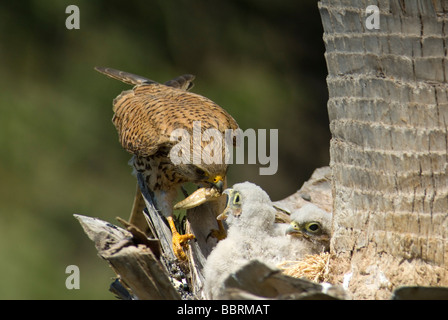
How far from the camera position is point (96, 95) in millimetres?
6203

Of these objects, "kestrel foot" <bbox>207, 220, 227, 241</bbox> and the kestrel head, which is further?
"kestrel foot" <bbox>207, 220, 227, 241</bbox>

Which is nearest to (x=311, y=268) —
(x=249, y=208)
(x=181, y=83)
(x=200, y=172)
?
(x=249, y=208)

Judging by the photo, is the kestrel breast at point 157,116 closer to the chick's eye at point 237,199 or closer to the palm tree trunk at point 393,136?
the chick's eye at point 237,199

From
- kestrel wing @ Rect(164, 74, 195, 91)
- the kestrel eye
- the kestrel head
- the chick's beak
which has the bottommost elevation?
the chick's beak

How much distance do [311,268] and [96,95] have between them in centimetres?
372

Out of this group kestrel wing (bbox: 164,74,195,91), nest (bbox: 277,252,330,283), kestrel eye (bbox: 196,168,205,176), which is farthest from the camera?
kestrel wing (bbox: 164,74,195,91)

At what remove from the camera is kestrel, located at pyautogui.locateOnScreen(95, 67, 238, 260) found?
3.51 m

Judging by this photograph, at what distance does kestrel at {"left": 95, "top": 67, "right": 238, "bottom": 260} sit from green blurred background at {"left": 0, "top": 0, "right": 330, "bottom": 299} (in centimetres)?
199

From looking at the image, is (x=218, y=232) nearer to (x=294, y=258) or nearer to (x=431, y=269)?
(x=294, y=258)

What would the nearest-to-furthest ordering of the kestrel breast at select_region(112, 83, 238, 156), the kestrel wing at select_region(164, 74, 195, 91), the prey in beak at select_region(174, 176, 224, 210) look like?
the prey in beak at select_region(174, 176, 224, 210) < the kestrel breast at select_region(112, 83, 238, 156) < the kestrel wing at select_region(164, 74, 195, 91)

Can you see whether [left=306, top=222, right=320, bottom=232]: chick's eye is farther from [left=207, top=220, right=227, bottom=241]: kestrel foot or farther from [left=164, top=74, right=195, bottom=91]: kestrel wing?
[left=164, top=74, right=195, bottom=91]: kestrel wing

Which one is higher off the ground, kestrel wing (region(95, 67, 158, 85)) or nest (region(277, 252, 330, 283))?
kestrel wing (region(95, 67, 158, 85))

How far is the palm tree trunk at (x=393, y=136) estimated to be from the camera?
8.12 ft

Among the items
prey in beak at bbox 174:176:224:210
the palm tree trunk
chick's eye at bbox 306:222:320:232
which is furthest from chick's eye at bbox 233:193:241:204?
the palm tree trunk
